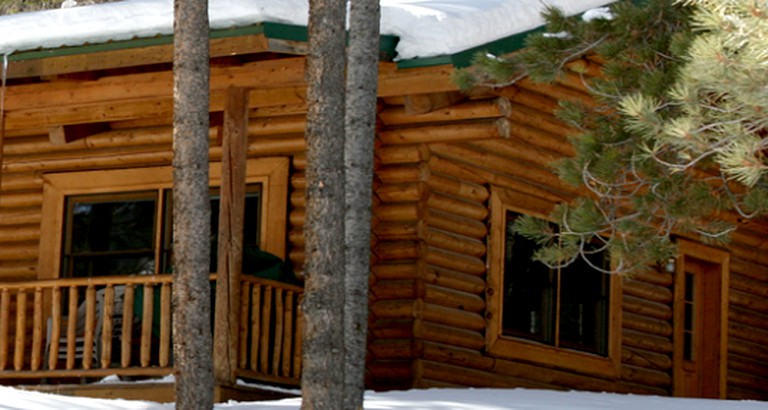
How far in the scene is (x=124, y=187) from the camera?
15.5 metres

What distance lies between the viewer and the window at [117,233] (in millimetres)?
15258

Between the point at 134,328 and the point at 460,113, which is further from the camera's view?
the point at 134,328

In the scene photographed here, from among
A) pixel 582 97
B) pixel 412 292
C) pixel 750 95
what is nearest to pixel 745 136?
pixel 750 95

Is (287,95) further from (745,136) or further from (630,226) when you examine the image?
(745,136)

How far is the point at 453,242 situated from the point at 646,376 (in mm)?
3391

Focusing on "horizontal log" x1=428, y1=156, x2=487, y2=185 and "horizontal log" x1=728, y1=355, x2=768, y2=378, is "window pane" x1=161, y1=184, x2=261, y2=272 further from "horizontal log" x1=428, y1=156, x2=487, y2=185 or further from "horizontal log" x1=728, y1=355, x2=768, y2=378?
"horizontal log" x1=728, y1=355, x2=768, y2=378

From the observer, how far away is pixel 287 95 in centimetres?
1395

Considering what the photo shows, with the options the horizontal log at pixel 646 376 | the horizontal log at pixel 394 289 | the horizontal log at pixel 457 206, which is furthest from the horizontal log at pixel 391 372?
the horizontal log at pixel 646 376

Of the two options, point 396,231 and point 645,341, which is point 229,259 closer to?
point 396,231

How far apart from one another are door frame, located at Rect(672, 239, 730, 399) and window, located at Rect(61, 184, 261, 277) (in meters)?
5.74

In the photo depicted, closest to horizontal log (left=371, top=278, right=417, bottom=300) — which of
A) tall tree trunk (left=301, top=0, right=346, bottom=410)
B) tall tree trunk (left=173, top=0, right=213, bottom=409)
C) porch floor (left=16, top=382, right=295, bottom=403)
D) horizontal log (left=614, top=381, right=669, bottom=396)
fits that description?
porch floor (left=16, top=382, right=295, bottom=403)

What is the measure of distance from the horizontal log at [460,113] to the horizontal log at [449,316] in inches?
67.4

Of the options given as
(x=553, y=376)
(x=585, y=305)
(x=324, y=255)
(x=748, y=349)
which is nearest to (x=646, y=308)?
(x=585, y=305)

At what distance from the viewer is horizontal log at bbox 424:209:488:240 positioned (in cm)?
1420
